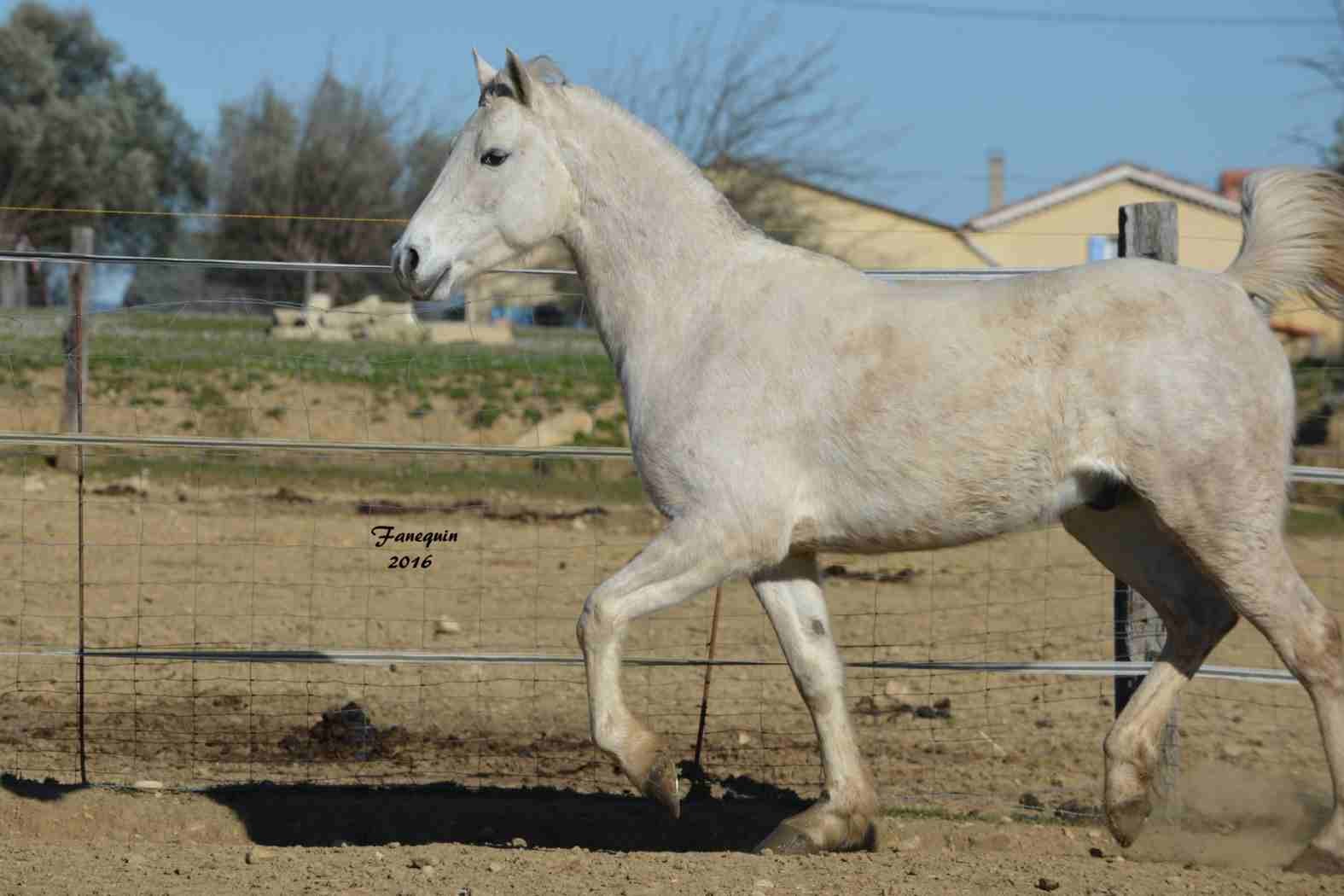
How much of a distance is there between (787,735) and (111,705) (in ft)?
9.88

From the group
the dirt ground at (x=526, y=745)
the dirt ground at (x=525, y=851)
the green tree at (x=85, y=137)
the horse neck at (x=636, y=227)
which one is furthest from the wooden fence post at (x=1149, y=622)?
the green tree at (x=85, y=137)

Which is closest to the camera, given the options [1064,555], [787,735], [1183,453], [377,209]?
[1183,453]

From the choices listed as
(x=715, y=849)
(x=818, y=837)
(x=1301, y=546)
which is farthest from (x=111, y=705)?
(x=1301, y=546)

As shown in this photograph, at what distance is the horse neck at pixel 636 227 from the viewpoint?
15.1ft

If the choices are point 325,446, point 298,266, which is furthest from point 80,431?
point 298,266

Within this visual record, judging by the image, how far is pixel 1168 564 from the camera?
4.79 meters

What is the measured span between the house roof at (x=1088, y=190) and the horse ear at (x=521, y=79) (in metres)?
38.8

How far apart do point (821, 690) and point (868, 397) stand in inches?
40.6

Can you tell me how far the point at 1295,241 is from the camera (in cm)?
462

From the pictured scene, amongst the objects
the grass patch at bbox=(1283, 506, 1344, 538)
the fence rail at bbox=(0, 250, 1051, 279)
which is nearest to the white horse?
the fence rail at bbox=(0, 250, 1051, 279)

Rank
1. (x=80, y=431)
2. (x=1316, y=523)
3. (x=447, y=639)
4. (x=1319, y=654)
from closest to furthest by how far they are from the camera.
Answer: (x=1319, y=654) → (x=80, y=431) → (x=447, y=639) → (x=1316, y=523)

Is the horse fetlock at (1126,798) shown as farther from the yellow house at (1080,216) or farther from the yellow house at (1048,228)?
the yellow house at (1080,216)

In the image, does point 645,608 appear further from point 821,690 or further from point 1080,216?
point 1080,216

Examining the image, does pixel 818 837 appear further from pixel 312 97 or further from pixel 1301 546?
pixel 312 97
